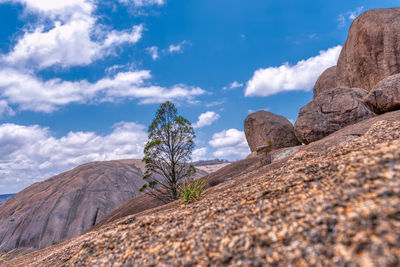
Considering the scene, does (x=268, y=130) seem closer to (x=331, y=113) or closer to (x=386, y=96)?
(x=331, y=113)

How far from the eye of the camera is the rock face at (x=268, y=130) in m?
24.2

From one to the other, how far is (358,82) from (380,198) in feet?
76.9

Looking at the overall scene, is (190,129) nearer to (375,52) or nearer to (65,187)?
(375,52)

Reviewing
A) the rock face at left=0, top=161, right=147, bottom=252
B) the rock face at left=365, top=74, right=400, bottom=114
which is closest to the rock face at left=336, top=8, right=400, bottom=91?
the rock face at left=365, top=74, right=400, bottom=114

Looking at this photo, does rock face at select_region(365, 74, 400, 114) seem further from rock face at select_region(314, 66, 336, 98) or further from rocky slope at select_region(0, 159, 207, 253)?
rocky slope at select_region(0, 159, 207, 253)

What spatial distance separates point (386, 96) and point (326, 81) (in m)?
16.3

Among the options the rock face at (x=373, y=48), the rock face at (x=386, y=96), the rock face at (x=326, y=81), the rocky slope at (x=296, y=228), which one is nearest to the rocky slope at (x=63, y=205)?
the rocky slope at (x=296, y=228)

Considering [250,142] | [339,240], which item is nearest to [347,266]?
[339,240]

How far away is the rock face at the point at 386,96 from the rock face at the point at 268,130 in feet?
32.5

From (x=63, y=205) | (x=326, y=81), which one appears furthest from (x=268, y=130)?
(x=63, y=205)

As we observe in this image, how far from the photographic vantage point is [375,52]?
19.3 m

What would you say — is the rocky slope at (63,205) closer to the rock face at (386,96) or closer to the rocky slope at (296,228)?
the rocky slope at (296,228)

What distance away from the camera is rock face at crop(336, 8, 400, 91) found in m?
18.4

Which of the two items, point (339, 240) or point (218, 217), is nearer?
point (339, 240)
